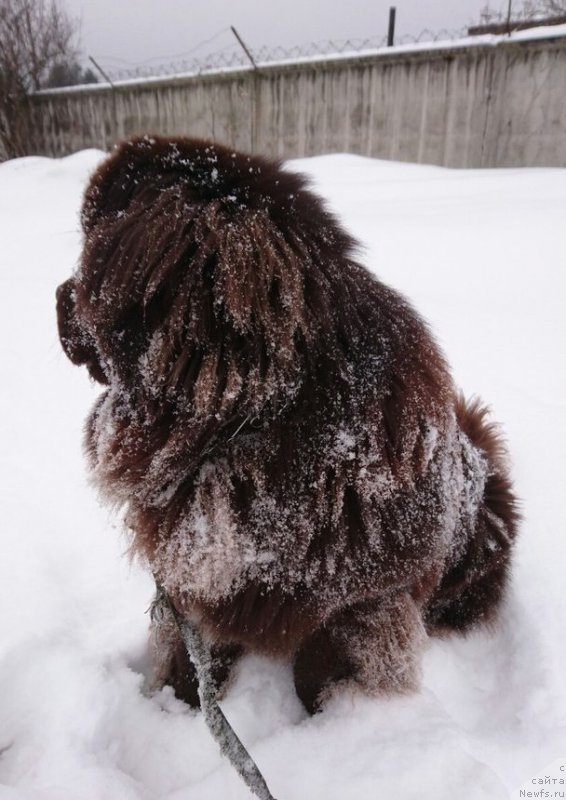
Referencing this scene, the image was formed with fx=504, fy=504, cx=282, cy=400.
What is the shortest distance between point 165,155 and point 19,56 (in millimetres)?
10433

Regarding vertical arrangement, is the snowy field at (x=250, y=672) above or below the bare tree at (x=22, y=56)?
below

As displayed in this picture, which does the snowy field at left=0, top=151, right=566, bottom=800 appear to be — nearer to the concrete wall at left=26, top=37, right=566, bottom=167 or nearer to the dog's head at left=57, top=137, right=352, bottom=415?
the dog's head at left=57, top=137, right=352, bottom=415

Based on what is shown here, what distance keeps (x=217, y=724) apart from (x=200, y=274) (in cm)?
80

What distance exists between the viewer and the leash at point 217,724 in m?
0.86

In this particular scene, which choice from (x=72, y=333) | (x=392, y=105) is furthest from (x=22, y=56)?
(x=72, y=333)

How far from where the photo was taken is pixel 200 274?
87 centimetres

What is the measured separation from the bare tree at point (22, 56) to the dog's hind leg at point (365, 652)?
10.7 metres

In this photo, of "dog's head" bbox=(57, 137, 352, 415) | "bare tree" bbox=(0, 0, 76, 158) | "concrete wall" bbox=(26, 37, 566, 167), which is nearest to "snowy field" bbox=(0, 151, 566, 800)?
"dog's head" bbox=(57, 137, 352, 415)

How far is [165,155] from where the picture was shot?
946mm

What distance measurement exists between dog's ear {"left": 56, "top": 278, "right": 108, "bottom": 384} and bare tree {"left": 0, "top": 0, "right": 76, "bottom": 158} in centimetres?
1018

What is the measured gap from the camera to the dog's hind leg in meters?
1.15

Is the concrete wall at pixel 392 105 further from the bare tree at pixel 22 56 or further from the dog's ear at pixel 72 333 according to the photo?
the dog's ear at pixel 72 333

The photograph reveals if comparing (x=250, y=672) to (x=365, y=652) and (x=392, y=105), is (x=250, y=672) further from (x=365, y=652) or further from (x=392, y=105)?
(x=392, y=105)

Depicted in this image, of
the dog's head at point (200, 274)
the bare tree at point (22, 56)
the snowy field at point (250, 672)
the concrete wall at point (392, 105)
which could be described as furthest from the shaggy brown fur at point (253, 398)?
the bare tree at point (22, 56)
